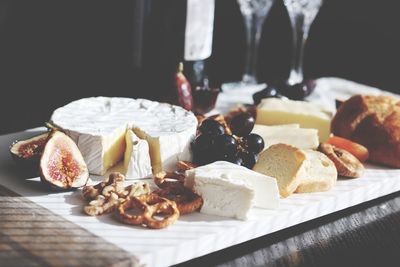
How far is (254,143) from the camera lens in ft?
6.18

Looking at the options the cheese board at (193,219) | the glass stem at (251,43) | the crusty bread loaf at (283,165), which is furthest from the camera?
the glass stem at (251,43)

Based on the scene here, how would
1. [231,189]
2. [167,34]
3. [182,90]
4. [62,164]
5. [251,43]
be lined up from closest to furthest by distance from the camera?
[231,189], [62,164], [182,90], [167,34], [251,43]

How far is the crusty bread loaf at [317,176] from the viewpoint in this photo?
5.86 feet

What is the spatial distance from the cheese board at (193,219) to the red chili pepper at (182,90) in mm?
541

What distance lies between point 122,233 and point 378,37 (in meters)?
2.20

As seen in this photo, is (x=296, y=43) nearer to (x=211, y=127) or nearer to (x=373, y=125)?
(x=373, y=125)

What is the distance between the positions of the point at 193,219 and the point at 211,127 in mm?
401

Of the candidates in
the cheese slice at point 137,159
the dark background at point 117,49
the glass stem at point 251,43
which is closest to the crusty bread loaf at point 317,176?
the cheese slice at point 137,159

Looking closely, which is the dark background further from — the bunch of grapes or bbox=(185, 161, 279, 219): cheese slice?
bbox=(185, 161, 279, 219): cheese slice

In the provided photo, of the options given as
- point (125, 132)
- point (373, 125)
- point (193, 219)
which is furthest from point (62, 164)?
point (373, 125)

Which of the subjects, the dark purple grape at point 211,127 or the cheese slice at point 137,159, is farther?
the dark purple grape at point 211,127

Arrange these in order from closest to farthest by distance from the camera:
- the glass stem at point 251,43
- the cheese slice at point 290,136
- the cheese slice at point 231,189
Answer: the cheese slice at point 231,189
the cheese slice at point 290,136
the glass stem at point 251,43

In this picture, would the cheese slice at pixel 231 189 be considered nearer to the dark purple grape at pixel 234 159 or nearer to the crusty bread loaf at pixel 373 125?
the dark purple grape at pixel 234 159

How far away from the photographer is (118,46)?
10.4 feet
